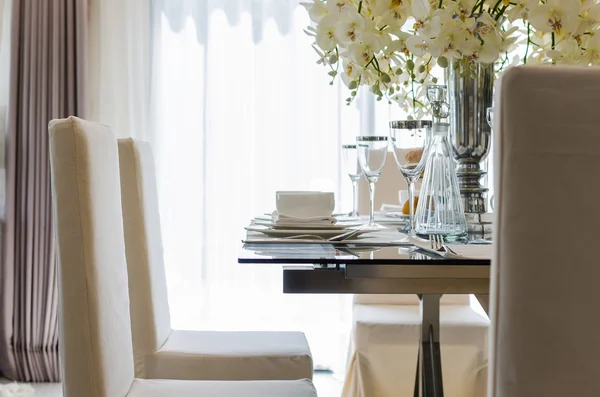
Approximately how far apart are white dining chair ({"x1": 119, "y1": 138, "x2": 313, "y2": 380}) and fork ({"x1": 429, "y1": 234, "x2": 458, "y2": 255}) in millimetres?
598

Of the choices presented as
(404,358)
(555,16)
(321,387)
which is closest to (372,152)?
(555,16)

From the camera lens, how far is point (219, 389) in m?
1.52

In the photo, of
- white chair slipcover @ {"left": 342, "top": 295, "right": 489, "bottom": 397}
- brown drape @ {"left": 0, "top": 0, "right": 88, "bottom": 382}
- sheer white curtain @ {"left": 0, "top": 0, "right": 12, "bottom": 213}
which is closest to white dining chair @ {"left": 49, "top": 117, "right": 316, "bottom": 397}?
white chair slipcover @ {"left": 342, "top": 295, "right": 489, "bottom": 397}

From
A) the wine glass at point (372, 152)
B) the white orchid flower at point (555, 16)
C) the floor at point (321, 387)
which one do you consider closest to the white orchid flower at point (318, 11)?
the wine glass at point (372, 152)

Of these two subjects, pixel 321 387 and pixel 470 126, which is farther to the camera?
pixel 321 387

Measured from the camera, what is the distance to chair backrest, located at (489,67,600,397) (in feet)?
2.64

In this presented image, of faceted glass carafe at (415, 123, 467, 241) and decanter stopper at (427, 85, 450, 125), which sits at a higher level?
decanter stopper at (427, 85, 450, 125)

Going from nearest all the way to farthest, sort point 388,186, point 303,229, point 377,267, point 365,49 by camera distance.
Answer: point 377,267
point 365,49
point 303,229
point 388,186

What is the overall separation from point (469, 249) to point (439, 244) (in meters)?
0.08

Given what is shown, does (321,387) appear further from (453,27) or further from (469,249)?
(453,27)

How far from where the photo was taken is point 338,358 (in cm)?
383

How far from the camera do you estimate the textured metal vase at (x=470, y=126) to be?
1.63 metres

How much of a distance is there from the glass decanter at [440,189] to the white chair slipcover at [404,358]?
3.56 feet

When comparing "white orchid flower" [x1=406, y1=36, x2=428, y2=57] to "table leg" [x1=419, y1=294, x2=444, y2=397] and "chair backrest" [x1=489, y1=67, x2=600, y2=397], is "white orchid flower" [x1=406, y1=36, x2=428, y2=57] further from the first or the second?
"table leg" [x1=419, y1=294, x2=444, y2=397]
